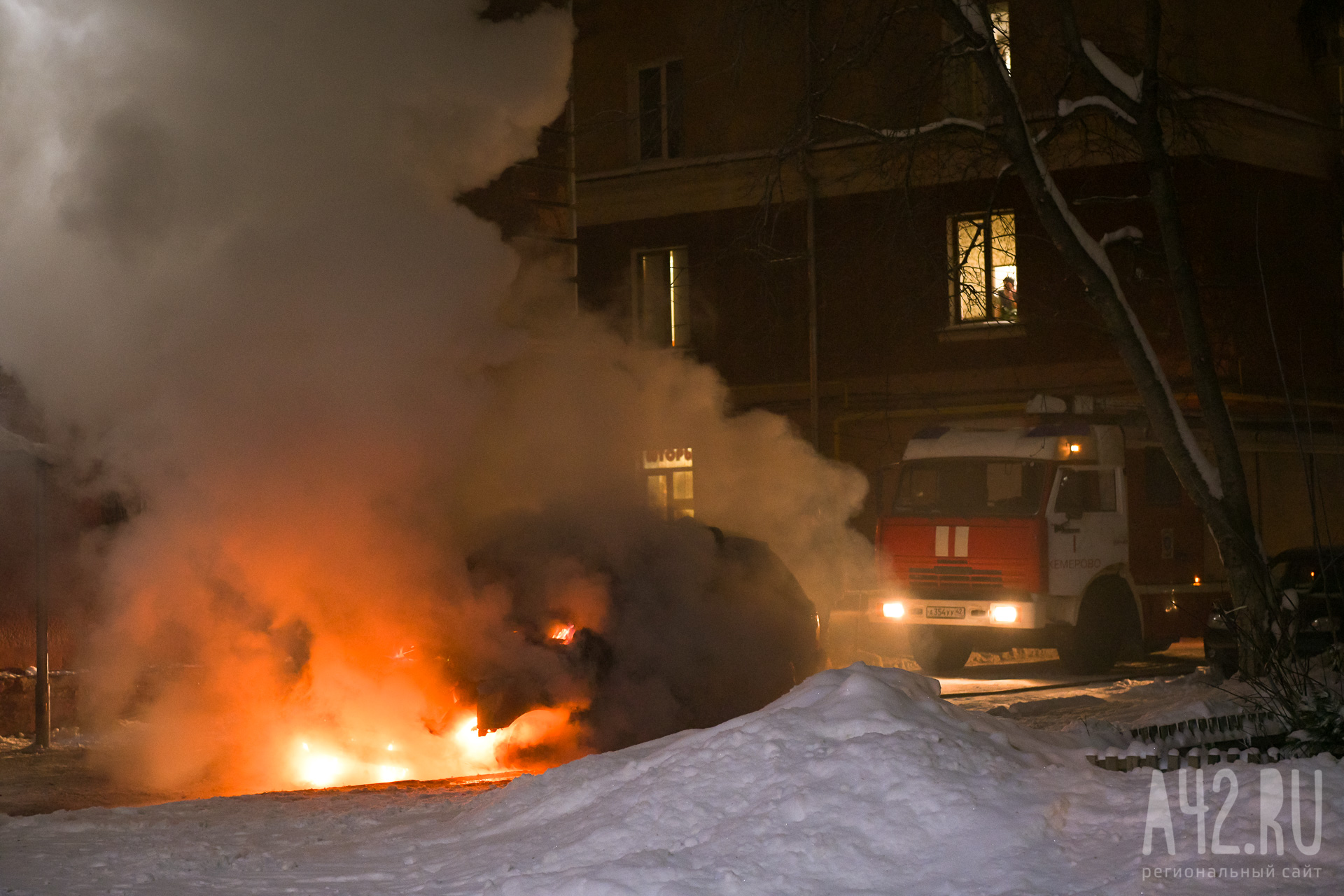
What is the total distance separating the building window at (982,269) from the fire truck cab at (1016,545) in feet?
5.40

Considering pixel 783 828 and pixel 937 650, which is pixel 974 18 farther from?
pixel 937 650

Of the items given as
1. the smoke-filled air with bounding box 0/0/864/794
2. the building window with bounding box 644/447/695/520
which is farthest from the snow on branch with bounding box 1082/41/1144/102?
the building window with bounding box 644/447/695/520

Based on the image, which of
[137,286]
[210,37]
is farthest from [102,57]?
[137,286]

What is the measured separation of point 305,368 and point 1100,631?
10.1 m

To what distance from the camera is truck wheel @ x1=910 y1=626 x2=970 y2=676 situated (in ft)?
55.8

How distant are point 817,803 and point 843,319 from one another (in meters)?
19.7

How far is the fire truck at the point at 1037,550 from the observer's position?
622 inches

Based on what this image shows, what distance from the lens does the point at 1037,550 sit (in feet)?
51.2

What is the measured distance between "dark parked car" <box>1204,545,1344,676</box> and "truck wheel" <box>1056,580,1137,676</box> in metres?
1.02

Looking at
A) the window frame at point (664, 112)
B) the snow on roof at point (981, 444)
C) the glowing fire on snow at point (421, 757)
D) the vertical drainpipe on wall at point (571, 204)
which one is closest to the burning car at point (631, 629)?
the glowing fire on snow at point (421, 757)

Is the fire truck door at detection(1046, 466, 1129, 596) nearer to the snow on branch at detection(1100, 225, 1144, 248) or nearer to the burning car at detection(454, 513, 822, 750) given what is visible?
the burning car at detection(454, 513, 822, 750)

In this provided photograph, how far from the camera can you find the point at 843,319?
82.3 feet

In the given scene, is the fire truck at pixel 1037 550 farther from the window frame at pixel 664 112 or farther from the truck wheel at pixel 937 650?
the window frame at pixel 664 112

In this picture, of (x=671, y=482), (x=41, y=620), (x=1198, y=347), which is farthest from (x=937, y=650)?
(x=41, y=620)
